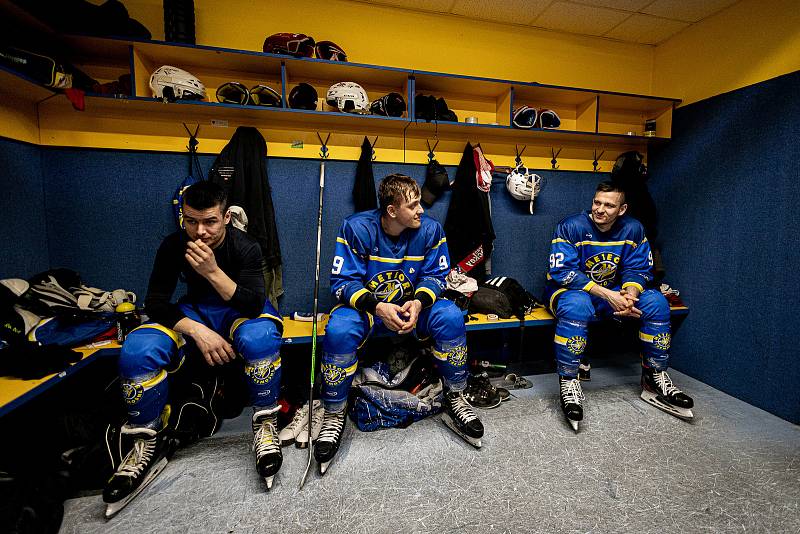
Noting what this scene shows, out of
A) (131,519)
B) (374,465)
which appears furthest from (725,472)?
(131,519)

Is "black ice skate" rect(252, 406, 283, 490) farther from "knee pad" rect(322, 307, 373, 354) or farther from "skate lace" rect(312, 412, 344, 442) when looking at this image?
"knee pad" rect(322, 307, 373, 354)

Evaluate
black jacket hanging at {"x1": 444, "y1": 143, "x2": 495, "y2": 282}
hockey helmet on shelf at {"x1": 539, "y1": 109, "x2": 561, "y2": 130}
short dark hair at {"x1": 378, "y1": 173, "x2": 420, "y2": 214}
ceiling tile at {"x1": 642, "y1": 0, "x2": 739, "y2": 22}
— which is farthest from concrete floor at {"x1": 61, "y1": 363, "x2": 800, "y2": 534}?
ceiling tile at {"x1": 642, "y1": 0, "x2": 739, "y2": 22}

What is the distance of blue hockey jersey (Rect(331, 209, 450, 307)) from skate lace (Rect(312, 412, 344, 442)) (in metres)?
0.53

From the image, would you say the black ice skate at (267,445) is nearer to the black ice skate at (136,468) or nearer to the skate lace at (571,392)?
the black ice skate at (136,468)

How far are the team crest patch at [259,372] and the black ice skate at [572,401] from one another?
4.81ft

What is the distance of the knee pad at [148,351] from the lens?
4.73 ft

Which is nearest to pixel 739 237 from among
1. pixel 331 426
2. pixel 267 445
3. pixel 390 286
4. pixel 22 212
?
pixel 390 286

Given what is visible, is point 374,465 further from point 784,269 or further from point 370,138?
point 784,269

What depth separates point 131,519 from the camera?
1280 mm

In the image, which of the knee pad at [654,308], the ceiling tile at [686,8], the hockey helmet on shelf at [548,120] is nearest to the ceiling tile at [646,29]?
the ceiling tile at [686,8]

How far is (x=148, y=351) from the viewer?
146 cm

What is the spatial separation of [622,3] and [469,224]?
175cm

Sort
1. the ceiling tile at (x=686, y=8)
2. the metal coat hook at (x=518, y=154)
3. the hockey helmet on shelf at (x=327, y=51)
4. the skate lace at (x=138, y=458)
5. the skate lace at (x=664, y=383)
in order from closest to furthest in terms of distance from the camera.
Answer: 1. the skate lace at (x=138, y=458)
2. the skate lace at (x=664, y=383)
3. the hockey helmet on shelf at (x=327, y=51)
4. the ceiling tile at (x=686, y=8)
5. the metal coat hook at (x=518, y=154)

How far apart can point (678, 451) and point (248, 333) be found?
197 centimetres
